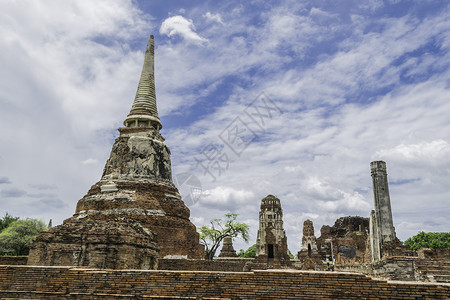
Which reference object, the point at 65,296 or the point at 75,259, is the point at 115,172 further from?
the point at 65,296

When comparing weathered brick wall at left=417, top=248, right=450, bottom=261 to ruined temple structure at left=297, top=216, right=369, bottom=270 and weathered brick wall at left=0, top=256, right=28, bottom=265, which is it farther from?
weathered brick wall at left=0, top=256, right=28, bottom=265

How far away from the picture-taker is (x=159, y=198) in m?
19.8

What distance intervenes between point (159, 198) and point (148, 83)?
931cm

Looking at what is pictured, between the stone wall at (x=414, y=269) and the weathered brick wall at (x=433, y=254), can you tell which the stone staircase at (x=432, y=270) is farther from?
the weathered brick wall at (x=433, y=254)

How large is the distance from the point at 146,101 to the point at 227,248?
23451mm

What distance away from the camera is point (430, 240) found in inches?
1875

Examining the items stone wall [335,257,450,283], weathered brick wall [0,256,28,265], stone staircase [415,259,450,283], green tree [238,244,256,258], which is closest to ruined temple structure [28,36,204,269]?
weathered brick wall [0,256,28,265]

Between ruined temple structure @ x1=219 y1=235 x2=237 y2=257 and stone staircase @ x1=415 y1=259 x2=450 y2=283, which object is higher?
ruined temple structure @ x1=219 y1=235 x2=237 y2=257

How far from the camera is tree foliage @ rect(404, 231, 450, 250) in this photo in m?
46.0

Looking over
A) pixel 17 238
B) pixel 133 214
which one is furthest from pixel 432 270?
pixel 17 238

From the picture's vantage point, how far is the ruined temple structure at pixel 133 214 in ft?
39.9

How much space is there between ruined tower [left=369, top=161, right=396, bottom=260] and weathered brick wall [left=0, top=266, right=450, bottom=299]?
64.7ft

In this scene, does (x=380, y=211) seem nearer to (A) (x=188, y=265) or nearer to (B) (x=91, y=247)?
(A) (x=188, y=265)

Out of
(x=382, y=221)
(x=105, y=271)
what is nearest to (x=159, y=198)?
(x=105, y=271)
